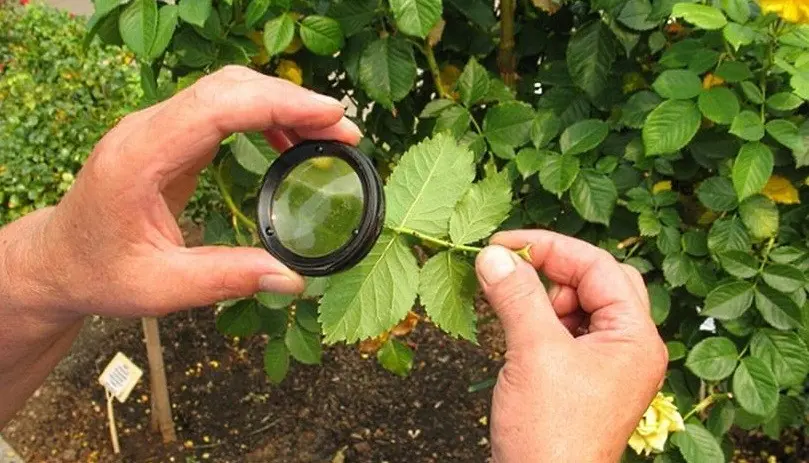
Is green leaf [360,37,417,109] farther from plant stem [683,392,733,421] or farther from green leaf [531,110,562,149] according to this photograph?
plant stem [683,392,733,421]

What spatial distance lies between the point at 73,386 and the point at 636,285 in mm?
2302

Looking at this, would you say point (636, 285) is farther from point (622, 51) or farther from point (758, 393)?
point (622, 51)

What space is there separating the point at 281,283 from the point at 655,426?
0.74 meters

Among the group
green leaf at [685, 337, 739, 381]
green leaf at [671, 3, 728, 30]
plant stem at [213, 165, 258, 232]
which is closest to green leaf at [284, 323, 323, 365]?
plant stem at [213, 165, 258, 232]

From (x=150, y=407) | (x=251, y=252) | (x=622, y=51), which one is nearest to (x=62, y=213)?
(x=251, y=252)

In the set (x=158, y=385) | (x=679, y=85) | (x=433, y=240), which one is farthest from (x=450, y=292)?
(x=158, y=385)

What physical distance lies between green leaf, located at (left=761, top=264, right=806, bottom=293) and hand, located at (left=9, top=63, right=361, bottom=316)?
797 millimetres

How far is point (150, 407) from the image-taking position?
2.83 m

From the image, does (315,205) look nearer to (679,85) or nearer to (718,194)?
(679,85)

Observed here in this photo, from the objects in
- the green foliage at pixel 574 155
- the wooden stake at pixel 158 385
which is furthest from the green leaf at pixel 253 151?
the wooden stake at pixel 158 385

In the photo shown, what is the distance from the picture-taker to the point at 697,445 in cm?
153

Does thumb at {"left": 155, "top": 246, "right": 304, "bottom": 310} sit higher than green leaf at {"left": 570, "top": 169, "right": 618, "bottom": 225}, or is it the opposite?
thumb at {"left": 155, "top": 246, "right": 304, "bottom": 310}

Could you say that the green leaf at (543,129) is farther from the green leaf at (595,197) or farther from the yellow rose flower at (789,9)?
the yellow rose flower at (789,9)

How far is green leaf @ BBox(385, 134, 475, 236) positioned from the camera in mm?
1224
